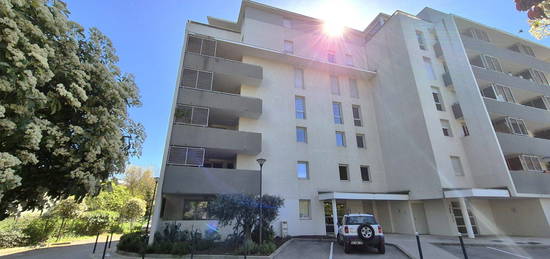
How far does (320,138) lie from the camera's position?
63.1ft

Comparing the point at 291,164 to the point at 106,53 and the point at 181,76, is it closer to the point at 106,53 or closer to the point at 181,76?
the point at 181,76

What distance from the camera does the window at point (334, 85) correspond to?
2184cm

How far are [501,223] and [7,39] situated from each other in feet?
82.5

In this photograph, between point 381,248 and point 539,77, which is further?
point 539,77

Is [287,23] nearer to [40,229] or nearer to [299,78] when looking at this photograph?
[299,78]

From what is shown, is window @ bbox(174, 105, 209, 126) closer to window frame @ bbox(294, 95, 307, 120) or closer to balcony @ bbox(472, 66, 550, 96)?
window frame @ bbox(294, 95, 307, 120)

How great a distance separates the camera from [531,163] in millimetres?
16703

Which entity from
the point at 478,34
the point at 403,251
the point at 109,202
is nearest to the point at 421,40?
the point at 478,34

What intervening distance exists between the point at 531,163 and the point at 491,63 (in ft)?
30.3

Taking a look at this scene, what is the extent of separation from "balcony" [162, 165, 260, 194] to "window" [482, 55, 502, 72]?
2224 cm

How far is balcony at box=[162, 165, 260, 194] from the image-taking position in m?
13.6

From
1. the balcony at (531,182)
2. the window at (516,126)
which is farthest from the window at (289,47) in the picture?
the balcony at (531,182)

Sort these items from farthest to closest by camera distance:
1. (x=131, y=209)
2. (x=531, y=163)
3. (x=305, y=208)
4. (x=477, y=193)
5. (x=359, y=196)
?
1. (x=131, y=209)
2. (x=305, y=208)
3. (x=531, y=163)
4. (x=359, y=196)
5. (x=477, y=193)

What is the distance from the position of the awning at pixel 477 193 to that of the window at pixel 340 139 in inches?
305
